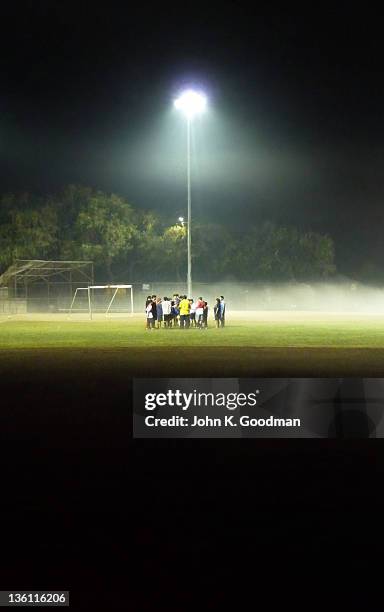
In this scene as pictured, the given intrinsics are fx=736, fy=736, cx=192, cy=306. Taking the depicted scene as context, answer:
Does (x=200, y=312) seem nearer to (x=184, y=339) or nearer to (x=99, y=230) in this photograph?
(x=184, y=339)

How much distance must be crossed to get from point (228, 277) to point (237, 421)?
60.9 m

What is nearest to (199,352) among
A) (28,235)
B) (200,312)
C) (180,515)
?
(200,312)

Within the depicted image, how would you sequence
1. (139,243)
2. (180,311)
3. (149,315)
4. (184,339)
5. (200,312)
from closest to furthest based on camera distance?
1. (184,339)
2. (149,315)
3. (180,311)
4. (200,312)
5. (139,243)

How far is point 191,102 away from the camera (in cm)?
3828

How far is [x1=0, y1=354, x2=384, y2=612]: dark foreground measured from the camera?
4266mm

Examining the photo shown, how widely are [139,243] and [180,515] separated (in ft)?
207

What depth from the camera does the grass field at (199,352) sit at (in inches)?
612

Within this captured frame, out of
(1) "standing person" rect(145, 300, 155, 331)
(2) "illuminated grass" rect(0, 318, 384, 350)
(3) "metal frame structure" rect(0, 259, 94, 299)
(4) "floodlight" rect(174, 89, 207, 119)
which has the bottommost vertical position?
(2) "illuminated grass" rect(0, 318, 384, 350)

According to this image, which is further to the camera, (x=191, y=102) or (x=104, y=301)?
(x=104, y=301)

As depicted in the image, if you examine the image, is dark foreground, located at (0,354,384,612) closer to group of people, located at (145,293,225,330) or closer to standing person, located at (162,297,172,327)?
group of people, located at (145,293,225,330)

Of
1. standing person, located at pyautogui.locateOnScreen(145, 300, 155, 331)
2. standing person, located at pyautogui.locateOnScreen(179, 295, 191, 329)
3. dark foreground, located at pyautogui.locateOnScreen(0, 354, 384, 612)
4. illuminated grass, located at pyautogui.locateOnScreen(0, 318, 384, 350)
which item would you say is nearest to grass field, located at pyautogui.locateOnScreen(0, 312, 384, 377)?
illuminated grass, located at pyautogui.locateOnScreen(0, 318, 384, 350)

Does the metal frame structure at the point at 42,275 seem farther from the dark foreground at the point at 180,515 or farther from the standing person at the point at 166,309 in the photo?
the dark foreground at the point at 180,515

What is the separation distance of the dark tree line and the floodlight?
27.8 meters

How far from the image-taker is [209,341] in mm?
25062
